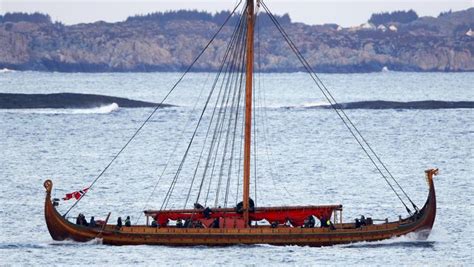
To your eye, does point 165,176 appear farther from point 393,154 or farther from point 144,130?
point 144,130

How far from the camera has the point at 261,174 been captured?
101938 millimetres

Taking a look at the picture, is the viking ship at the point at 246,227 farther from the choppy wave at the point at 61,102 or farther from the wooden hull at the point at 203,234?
the choppy wave at the point at 61,102

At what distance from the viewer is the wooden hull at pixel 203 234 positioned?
65375 millimetres

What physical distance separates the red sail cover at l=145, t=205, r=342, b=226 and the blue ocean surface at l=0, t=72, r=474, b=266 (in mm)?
1721

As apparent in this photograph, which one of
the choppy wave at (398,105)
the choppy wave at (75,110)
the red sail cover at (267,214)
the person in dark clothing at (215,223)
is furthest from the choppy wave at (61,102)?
the person in dark clothing at (215,223)

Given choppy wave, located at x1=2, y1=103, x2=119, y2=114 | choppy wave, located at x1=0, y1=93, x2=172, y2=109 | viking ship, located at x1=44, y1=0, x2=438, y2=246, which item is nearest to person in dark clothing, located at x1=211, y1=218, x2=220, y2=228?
viking ship, located at x1=44, y1=0, x2=438, y2=246

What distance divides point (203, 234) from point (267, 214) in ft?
11.0

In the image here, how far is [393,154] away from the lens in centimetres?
11894

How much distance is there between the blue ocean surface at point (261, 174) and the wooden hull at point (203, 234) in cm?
35

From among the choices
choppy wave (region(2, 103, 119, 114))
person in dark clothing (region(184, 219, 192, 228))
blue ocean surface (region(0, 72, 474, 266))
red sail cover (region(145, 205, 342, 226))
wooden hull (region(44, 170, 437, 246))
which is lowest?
choppy wave (region(2, 103, 119, 114))

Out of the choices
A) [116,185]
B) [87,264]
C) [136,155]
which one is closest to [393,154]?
[136,155]

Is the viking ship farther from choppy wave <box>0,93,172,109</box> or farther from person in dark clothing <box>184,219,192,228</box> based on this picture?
choppy wave <box>0,93,172,109</box>

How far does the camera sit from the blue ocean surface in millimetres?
65312

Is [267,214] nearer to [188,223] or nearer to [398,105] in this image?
[188,223]
